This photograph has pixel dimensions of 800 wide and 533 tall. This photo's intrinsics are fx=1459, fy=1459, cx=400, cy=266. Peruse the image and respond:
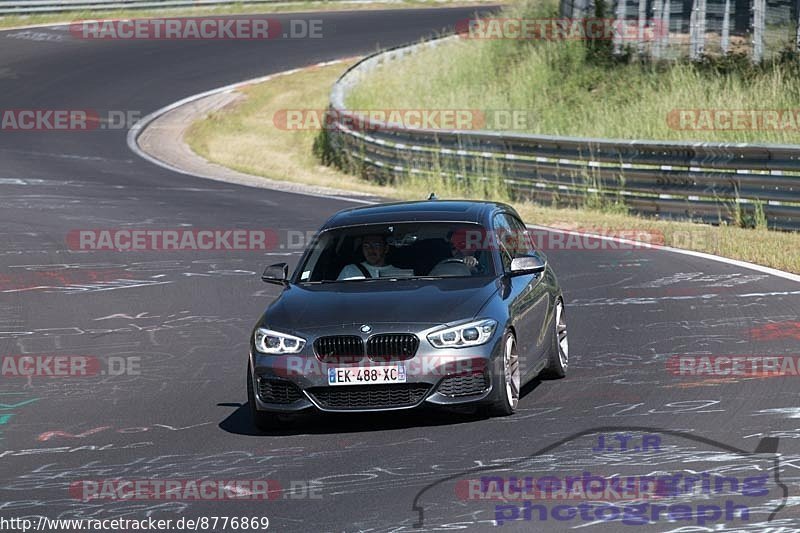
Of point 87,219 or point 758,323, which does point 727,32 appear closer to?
point 87,219

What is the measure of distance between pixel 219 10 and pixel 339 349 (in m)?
46.5

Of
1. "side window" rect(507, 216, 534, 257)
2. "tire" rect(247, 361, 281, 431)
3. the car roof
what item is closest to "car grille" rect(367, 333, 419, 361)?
"tire" rect(247, 361, 281, 431)

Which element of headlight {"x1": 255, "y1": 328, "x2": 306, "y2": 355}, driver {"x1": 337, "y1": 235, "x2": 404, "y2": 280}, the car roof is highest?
the car roof

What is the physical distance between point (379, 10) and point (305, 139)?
20.7 meters

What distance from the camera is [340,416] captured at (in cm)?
995

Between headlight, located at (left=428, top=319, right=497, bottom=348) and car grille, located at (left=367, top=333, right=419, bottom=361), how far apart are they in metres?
0.13

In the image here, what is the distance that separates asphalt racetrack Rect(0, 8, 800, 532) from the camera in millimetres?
7434

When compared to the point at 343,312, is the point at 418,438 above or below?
below

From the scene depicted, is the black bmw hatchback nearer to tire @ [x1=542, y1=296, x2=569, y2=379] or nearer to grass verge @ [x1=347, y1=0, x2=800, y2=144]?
tire @ [x1=542, y1=296, x2=569, y2=379]

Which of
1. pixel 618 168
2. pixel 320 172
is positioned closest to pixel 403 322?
pixel 618 168

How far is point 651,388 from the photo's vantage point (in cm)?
1032

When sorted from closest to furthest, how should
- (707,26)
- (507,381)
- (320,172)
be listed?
(507,381), (707,26), (320,172)

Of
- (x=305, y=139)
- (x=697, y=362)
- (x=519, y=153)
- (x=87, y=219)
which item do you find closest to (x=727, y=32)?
(x=519, y=153)

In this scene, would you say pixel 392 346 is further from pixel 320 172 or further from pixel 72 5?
pixel 72 5
